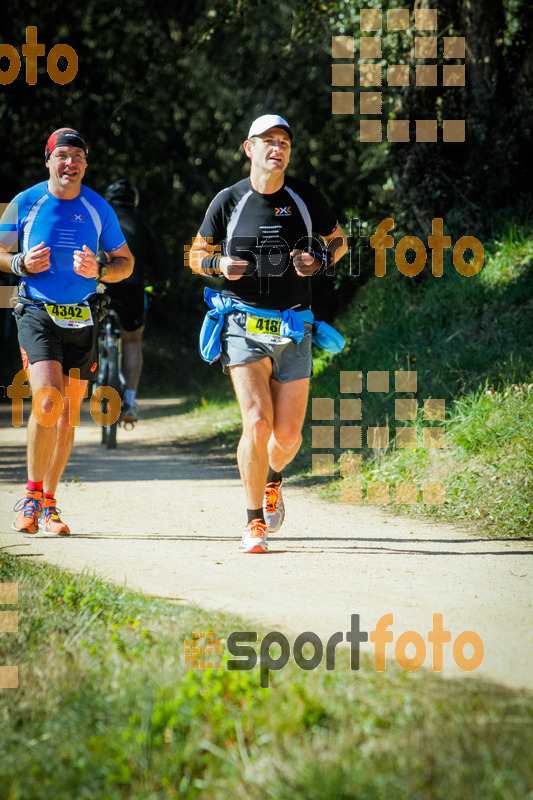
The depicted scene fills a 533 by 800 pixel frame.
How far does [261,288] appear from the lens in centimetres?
566

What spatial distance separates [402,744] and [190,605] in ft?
5.62

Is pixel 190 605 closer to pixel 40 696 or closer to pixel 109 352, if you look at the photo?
pixel 40 696

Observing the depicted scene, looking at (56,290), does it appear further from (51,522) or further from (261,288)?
(51,522)

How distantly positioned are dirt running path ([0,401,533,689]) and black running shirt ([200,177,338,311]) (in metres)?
1.48

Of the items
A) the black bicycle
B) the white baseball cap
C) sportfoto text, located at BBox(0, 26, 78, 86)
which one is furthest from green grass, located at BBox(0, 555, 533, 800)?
sportfoto text, located at BBox(0, 26, 78, 86)

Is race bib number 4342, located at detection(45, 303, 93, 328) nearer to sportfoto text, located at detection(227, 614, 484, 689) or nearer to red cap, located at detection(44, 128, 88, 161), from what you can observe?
red cap, located at detection(44, 128, 88, 161)

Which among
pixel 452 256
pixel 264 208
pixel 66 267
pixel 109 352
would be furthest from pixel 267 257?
pixel 452 256

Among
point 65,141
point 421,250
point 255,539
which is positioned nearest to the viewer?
point 255,539

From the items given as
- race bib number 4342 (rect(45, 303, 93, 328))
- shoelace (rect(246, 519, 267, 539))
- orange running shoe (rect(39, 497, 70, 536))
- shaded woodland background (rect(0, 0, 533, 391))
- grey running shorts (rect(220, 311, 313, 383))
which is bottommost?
orange running shoe (rect(39, 497, 70, 536))

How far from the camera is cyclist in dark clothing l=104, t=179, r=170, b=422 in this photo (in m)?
10.0

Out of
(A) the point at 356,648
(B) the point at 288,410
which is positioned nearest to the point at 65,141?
(B) the point at 288,410

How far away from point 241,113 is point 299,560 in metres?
18.7

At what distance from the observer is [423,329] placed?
10.4 meters

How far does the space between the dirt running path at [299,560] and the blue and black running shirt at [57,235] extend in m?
1.49
